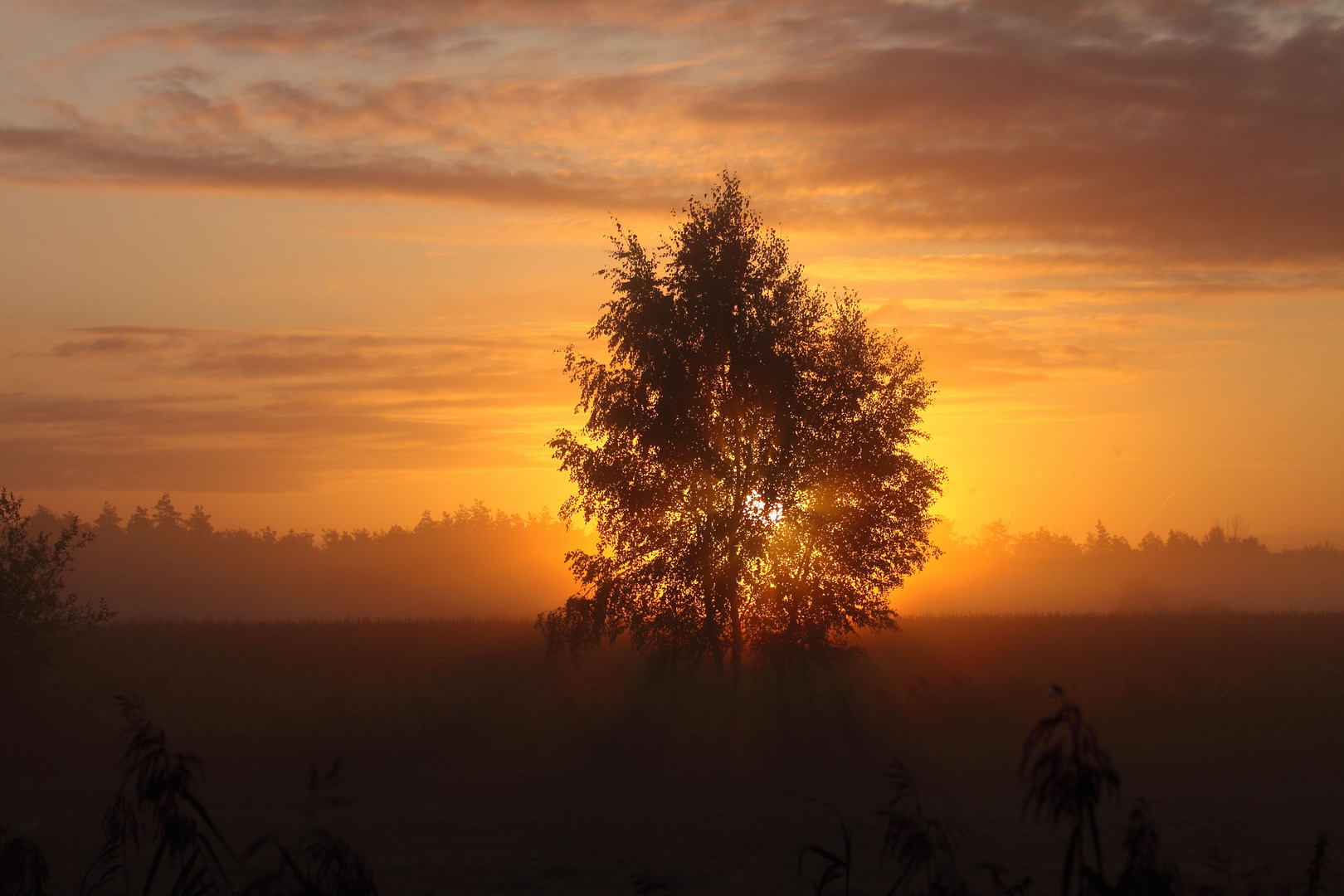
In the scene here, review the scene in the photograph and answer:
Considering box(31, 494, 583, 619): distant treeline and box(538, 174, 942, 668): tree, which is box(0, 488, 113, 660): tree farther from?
box(31, 494, 583, 619): distant treeline

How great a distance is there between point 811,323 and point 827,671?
1074 centimetres

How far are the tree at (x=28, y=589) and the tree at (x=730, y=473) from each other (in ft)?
39.9

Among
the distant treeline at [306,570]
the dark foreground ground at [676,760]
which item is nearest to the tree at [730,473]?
the dark foreground ground at [676,760]

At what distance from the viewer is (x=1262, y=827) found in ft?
58.0

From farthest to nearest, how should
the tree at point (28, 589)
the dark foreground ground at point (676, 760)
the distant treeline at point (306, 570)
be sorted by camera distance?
the distant treeline at point (306, 570)
the tree at point (28, 589)
the dark foreground ground at point (676, 760)

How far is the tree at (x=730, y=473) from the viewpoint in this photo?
86.7 ft

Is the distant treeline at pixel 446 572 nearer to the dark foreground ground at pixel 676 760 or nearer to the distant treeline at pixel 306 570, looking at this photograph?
the distant treeline at pixel 306 570

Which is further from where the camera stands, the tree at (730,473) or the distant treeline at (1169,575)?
the distant treeline at (1169,575)

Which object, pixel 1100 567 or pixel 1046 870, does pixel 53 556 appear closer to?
pixel 1046 870

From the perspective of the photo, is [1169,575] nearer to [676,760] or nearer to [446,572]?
[446,572]

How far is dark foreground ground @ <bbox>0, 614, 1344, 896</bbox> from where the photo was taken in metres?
16.5

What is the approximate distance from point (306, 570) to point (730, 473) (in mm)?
163321

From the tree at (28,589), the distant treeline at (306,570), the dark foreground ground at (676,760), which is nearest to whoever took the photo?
the dark foreground ground at (676,760)

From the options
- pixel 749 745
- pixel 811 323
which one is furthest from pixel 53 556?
pixel 811 323
